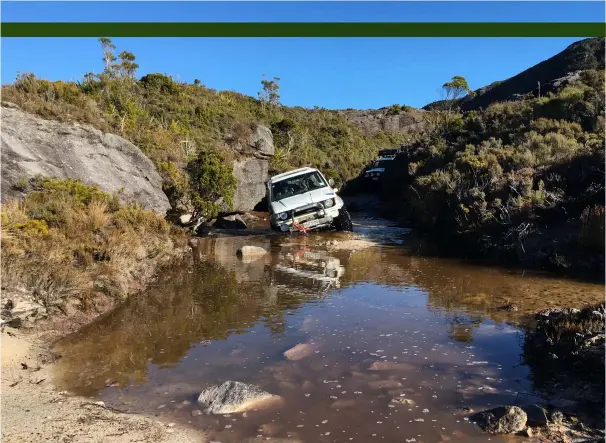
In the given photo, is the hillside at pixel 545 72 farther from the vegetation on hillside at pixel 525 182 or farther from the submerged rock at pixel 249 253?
the submerged rock at pixel 249 253

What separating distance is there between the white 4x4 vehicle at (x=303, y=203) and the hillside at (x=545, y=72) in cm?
2757

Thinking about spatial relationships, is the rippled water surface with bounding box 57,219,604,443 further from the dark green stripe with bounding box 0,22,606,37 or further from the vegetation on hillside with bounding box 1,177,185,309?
the dark green stripe with bounding box 0,22,606,37

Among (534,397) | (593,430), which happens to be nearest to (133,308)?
(534,397)

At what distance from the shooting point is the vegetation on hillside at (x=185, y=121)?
14.4m

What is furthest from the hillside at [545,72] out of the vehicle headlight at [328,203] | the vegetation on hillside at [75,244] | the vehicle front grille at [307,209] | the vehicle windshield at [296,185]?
the vegetation on hillside at [75,244]

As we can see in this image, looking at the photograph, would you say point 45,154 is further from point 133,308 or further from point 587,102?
point 587,102

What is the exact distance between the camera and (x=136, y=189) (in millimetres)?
12750

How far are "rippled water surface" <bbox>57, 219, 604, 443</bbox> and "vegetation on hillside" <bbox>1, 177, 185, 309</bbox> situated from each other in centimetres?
56

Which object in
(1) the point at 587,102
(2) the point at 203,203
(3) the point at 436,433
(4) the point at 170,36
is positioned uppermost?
(1) the point at 587,102

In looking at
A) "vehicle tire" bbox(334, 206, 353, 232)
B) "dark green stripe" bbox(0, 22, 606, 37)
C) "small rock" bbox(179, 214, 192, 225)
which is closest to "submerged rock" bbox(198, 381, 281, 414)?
"dark green stripe" bbox(0, 22, 606, 37)

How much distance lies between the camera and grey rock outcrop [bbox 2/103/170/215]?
10.7m

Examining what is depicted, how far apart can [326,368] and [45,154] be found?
31.6 feet

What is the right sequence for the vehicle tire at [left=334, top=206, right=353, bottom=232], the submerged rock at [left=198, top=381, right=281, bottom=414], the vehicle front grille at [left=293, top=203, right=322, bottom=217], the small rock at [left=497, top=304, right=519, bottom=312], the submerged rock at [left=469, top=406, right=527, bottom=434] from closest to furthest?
the submerged rock at [left=469, top=406, right=527, bottom=434] → the submerged rock at [left=198, top=381, right=281, bottom=414] → the small rock at [left=497, top=304, right=519, bottom=312] → the vehicle front grille at [left=293, top=203, right=322, bottom=217] → the vehicle tire at [left=334, top=206, right=353, bottom=232]

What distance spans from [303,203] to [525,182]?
5.62 m
